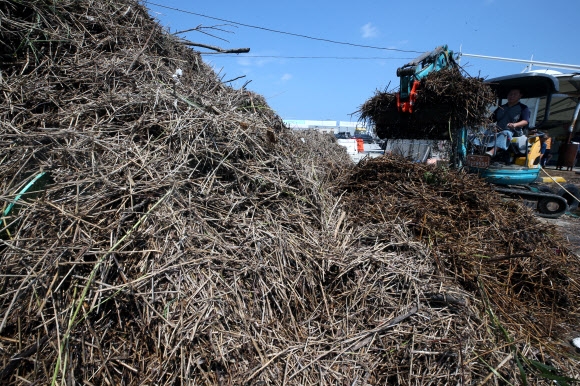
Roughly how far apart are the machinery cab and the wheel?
39 cm

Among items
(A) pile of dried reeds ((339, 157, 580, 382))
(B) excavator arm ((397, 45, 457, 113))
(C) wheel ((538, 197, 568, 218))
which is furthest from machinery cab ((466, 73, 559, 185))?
(A) pile of dried reeds ((339, 157, 580, 382))

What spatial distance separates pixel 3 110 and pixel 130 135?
0.96 metres

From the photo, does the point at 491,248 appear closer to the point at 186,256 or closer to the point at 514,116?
the point at 186,256

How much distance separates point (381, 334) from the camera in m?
1.78

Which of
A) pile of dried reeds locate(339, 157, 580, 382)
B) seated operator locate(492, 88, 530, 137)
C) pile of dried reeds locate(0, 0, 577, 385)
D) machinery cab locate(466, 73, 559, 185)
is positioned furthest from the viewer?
seated operator locate(492, 88, 530, 137)

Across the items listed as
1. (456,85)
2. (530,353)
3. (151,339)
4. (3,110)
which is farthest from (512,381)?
(456,85)

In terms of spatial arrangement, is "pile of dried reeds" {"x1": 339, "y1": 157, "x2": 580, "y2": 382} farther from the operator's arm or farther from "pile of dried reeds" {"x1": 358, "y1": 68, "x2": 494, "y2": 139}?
the operator's arm

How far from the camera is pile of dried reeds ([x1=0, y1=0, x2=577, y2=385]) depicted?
151cm

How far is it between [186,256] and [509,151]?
5361mm

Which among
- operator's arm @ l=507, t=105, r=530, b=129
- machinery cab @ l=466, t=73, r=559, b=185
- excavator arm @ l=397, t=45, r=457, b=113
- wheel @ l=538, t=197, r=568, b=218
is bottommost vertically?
wheel @ l=538, t=197, r=568, b=218

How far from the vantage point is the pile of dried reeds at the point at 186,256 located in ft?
4.95

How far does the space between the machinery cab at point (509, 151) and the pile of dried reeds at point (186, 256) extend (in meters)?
2.57

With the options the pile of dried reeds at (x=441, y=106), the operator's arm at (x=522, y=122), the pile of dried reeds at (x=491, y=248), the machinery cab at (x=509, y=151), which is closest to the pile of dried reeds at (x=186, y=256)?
the pile of dried reeds at (x=491, y=248)

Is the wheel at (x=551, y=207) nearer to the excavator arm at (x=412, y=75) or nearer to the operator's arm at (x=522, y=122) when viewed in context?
the operator's arm at (x=522, y=122)
